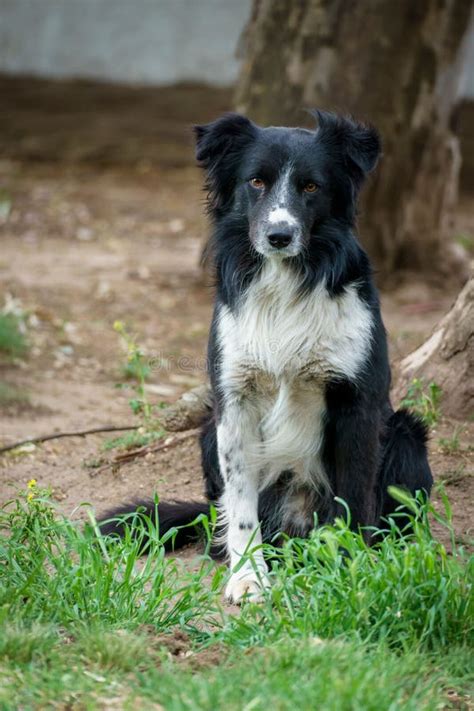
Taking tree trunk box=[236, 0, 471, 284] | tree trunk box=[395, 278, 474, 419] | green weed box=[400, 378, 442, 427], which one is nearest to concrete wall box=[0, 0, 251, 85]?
tree trunk box=[236, 0, 471, 284]

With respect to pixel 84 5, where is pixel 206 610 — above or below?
below

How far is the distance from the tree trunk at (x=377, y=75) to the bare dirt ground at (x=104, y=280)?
891 mm

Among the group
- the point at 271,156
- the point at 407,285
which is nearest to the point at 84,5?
the point at 407,285

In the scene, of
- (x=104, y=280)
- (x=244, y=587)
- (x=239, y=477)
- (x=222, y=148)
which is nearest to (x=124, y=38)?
(x=104, y=280)

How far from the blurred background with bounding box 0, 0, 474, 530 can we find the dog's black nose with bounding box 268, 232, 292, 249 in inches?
22.2

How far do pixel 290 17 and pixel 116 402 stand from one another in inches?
126

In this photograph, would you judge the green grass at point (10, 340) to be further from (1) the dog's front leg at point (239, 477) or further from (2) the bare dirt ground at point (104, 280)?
(1) the dog's front leg at point (239, 477)

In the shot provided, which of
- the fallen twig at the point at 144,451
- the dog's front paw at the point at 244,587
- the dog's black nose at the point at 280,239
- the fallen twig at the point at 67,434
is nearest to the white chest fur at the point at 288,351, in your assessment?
the dog's black nose at the point at 280,239

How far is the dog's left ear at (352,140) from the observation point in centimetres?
385

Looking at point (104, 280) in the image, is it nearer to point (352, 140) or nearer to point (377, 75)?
point (377, 75)

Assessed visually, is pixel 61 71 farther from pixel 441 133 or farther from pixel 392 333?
pixel 392 333

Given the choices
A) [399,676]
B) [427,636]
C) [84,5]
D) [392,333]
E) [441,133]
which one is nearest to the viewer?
[399,676]

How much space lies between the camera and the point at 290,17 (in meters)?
7.64

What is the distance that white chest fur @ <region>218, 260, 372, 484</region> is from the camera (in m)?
3.76
